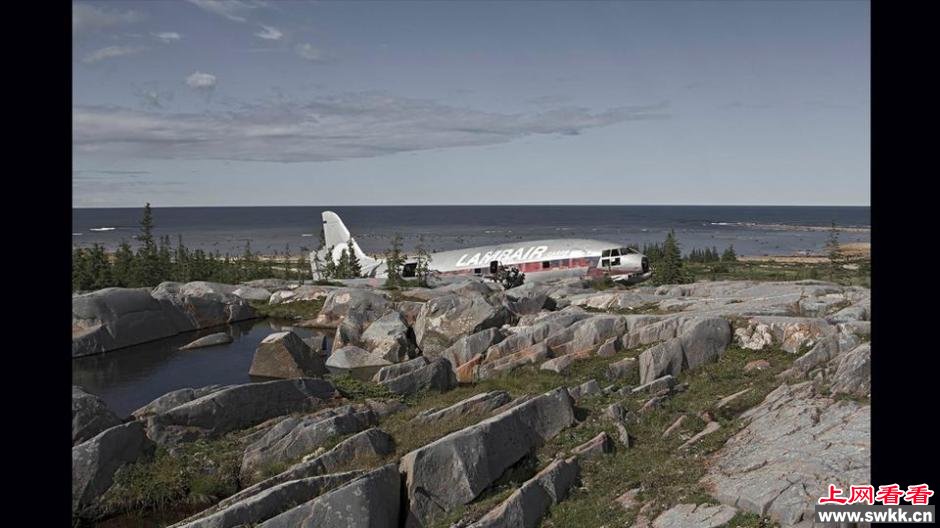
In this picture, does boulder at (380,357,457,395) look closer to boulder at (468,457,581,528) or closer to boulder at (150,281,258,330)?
boulder at (468,457,581,528)

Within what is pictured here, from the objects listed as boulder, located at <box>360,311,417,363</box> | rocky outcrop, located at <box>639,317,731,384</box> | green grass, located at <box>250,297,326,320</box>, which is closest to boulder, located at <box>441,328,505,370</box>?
boulder, located at <box>360,311,417,363</box>

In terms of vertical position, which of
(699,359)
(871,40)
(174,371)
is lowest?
(174,371)

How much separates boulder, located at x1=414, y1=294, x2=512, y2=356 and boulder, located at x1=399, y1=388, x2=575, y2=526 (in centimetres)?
2182

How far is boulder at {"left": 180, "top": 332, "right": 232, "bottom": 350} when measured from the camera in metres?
42.5

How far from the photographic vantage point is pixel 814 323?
84.1ft

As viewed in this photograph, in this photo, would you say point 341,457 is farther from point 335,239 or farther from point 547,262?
point 335,239

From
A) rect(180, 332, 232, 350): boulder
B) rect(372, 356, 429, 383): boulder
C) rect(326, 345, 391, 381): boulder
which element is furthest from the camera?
rect(180, 332, 232, 350): boulder

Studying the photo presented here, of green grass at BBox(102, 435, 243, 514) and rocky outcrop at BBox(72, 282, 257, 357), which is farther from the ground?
rocky outcrop at BBox(72, 282, 257, 357)

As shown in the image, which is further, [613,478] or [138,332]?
[138,332]
